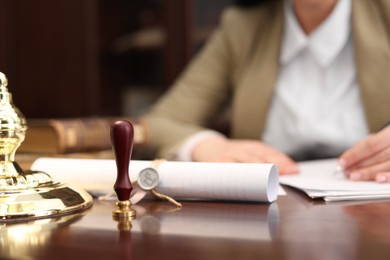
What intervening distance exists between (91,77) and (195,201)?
182 cm

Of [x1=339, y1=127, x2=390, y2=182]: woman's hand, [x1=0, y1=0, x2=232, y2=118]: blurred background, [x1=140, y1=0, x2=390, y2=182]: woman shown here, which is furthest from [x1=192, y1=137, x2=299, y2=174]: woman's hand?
[x1=0, y1=0, x2=232, y2=118]: blurred background

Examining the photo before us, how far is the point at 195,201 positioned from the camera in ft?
2.59

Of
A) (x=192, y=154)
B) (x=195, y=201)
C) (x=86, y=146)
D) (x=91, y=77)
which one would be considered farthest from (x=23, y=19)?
(x=195, y=201)

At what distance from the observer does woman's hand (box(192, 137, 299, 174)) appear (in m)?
1.08

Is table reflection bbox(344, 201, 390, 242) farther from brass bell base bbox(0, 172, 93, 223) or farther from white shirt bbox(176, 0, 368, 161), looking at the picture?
white shirt bbox(176, 0, 368, 161)

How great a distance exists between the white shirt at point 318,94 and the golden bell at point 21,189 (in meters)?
0.69

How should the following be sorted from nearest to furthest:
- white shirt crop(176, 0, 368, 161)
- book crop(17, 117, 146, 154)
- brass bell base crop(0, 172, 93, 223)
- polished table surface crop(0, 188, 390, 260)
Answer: polished table surface crop(0, 188, 390, 260), brass bell base crop(0, 172, 93, 223), book crop(17, 117, 146, 154), white shirt crop(176, 0, 368, 161)

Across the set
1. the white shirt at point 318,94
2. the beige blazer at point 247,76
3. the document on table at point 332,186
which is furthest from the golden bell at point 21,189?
the white shirt at point 318,94

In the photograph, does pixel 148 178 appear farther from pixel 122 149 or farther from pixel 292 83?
pixel 292 83

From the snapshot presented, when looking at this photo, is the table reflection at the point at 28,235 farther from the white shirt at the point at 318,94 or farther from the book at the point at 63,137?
the white shirt at the point at 318,94

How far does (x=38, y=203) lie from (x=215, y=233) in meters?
0.22

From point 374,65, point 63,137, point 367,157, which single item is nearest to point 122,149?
point 367,157

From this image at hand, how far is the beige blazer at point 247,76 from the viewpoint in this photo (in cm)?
141

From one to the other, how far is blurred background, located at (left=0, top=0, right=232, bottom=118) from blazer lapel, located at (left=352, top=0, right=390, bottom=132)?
1071mm
